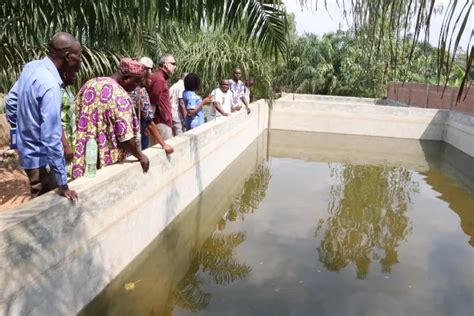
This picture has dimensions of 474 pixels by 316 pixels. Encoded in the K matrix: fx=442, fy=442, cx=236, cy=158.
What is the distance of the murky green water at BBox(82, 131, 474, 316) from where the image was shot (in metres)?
3.84

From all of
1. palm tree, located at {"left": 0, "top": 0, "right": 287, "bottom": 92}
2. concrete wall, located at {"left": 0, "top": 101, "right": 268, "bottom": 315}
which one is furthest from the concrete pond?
palm tree, located at {"left": 0, "top": 0, "right": 287, "bottom": 92}

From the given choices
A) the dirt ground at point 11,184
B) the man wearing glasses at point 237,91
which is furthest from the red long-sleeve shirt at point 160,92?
the man wearing glasses at point 237,91

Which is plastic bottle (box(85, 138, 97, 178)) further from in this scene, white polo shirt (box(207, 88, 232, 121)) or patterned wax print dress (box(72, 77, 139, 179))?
white polo shirt (box(207, 88, 232, 121))

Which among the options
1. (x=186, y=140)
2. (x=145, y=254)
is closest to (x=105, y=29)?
(x=186, y=140)

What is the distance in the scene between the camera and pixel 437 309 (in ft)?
12.6

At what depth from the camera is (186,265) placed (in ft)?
15.0

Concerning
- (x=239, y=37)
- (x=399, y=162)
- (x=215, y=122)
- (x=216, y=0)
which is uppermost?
(x=216, y=0)

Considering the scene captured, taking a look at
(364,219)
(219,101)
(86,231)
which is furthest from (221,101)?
(86,231)

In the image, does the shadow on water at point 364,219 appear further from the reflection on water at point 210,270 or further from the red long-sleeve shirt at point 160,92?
the red long-sleeve shirt at point 160,92

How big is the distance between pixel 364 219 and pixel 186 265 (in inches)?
113

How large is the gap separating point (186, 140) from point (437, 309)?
329cm

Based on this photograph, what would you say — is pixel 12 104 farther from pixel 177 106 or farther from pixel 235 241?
pixel 177 106

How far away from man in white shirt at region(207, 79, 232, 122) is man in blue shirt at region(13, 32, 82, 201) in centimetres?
530

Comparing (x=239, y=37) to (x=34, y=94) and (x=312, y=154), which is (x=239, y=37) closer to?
(x=34, y=94)
